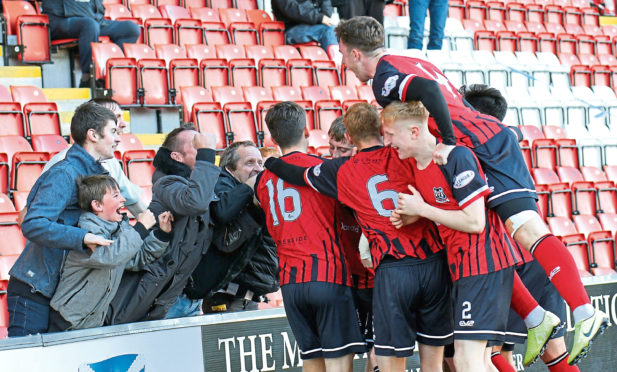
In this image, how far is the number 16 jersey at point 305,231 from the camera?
4461mm

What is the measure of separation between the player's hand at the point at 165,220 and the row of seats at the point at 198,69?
5.09 m

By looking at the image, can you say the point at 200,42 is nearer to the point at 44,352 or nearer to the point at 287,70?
the point at 287,70

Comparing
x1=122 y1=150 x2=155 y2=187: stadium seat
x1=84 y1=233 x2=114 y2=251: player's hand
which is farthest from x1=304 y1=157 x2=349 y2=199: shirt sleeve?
x1=122 y1=150 x2=155 y2=187: stadium seat

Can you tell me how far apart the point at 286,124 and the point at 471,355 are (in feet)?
5.25

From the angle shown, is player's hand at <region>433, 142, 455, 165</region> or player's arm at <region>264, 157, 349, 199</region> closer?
player's hand at <region>433, 142, 455, 165</region>

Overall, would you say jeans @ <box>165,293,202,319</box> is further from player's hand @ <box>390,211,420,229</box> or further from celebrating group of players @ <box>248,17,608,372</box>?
player's hand @ <box>390,211,420,229</box>

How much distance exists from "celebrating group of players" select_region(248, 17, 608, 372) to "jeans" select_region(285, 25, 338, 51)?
7941mm

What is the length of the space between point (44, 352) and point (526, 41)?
11993mm

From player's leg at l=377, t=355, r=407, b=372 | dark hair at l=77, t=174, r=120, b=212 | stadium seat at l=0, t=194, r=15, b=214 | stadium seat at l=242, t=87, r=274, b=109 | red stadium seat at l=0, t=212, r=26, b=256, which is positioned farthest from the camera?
stadium seat at l=242, t=87, r=274, b=109

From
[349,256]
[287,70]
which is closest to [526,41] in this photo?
[287,70]

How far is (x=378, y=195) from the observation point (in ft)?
14.0

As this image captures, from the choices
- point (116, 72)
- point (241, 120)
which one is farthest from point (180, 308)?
point (116, 72)

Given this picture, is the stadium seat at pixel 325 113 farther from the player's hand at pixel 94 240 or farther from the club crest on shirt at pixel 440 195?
the club crest on shirt at pixel 440 195

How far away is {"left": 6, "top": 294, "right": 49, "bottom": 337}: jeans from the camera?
448 cm
